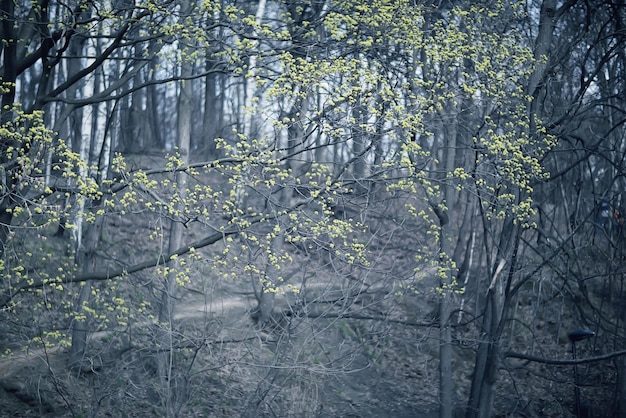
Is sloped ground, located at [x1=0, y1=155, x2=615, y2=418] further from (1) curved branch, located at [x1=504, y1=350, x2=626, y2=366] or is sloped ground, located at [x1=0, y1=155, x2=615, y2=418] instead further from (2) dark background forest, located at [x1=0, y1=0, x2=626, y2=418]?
(1) curved branch, located at [x1=504, y1=350, x2=626, y2=366]

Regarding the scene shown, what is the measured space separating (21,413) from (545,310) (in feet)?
46.1

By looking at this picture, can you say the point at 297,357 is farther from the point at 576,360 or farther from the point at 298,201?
the point at 576,360

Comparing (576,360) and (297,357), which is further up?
(297,357)

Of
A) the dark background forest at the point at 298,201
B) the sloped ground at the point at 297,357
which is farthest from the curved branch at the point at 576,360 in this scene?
the sloped ground at the point at 297,357

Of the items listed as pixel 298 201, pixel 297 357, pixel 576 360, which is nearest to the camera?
pixel 297 357

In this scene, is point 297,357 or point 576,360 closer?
point 297,357

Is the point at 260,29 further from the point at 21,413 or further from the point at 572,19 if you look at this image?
the point at 572,19

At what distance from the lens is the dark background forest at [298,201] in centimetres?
974

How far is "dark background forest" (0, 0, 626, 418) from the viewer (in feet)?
32.0

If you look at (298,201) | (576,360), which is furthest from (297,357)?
(576,360)

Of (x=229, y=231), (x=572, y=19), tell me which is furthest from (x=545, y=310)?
(x=229, y=231)

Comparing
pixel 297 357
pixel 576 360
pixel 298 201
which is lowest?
pixel 576 360

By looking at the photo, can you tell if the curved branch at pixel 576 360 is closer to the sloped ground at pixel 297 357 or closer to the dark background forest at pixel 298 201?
the dark background forest at pixel 298 201

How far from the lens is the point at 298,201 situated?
12750mm
